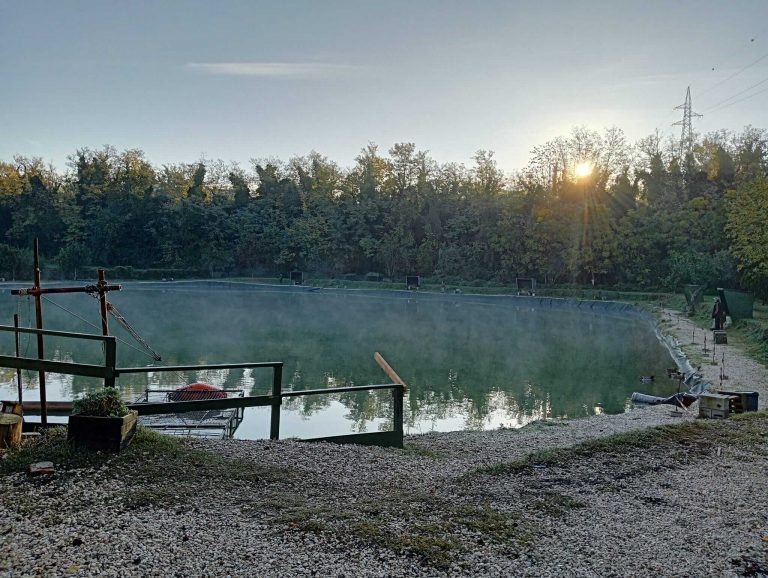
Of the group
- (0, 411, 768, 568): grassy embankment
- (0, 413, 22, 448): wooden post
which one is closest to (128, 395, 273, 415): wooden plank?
(0, 411, 768, 568): grassy embankment

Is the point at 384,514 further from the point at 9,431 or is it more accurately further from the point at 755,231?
the point at 755,231

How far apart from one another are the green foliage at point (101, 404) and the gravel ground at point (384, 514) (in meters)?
0.32

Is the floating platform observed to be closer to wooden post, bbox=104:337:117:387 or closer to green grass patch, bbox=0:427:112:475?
wooden post, bbox=104:337:117:387

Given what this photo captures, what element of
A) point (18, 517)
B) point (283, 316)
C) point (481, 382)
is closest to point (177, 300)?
point (283, 316)

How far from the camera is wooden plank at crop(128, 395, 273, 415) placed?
5699 millimetres

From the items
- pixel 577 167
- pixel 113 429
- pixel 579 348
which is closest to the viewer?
pixel 113 429

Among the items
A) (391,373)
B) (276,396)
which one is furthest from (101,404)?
(391,373)

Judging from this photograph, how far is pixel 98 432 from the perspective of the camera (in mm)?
4707

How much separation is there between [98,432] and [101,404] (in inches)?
8.2

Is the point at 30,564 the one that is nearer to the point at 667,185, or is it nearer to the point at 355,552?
the point at 355,552

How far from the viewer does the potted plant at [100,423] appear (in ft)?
15.4

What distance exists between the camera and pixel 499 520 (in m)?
4.00

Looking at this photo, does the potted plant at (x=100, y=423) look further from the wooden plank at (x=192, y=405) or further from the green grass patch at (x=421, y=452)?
the green grass patch at (x=421, y=452)

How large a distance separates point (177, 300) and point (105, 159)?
2267 centimetres
